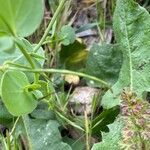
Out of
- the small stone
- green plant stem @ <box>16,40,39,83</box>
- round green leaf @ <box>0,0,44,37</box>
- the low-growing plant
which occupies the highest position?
round green leaf @ <box>0,0,44,37</box>

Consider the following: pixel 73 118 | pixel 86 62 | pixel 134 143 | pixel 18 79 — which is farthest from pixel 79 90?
pixel 134 143

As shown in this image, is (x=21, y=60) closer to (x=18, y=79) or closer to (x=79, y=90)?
(x=18, y=79)

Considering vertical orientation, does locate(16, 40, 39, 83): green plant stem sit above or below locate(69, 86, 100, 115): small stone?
above

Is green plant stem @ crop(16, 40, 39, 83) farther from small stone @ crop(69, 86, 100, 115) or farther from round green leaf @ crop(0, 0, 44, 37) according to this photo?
small stone @ crop(69, 86, 100, 115)

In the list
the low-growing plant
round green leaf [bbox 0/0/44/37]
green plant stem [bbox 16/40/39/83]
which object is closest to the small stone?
the low-growing plant

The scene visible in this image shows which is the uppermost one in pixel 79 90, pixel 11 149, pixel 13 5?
pixel 13 5

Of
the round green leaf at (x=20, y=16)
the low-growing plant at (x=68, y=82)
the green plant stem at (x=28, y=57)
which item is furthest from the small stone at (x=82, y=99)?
the round green leaf at (x=20, y=16)

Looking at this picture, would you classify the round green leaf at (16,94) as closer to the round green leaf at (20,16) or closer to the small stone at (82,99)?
the round green leaf at (20,16)
